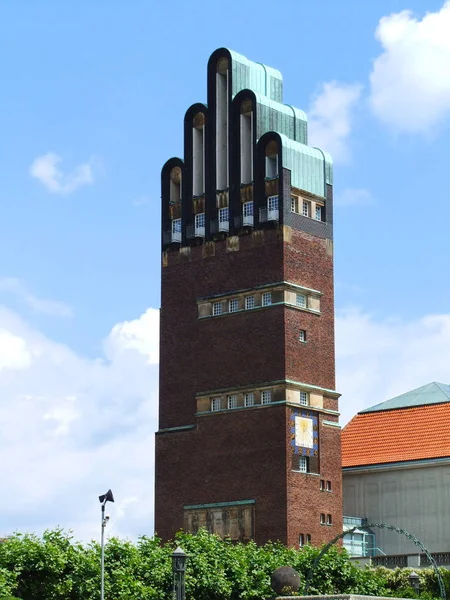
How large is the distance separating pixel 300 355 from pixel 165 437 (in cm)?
928

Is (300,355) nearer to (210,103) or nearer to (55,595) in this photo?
(210,103)

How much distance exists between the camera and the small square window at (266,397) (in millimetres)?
77188

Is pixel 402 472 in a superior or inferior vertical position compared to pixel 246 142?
inferior

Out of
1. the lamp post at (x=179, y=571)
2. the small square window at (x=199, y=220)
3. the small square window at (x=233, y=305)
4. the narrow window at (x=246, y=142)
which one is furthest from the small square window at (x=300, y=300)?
the lamp post at (x=179, y=571)

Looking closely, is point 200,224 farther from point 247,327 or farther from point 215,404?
point 215,404

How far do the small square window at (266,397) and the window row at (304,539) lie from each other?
23.5 ft

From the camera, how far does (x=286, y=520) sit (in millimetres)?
74500

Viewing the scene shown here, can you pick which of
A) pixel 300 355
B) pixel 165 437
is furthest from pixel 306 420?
pixel 165 437

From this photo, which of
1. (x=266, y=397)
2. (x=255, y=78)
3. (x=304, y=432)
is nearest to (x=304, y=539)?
(x=304, y=432)

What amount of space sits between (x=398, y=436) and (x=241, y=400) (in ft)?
37.5

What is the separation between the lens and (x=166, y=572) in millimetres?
63031

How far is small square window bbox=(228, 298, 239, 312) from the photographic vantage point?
79.8 m

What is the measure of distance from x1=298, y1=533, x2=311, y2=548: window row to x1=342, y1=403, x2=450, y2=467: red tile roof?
Result: 30.7 ft

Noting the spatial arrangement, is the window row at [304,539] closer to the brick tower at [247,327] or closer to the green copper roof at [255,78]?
the brick tower at [247,327]
